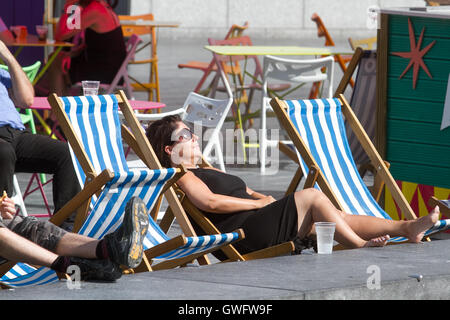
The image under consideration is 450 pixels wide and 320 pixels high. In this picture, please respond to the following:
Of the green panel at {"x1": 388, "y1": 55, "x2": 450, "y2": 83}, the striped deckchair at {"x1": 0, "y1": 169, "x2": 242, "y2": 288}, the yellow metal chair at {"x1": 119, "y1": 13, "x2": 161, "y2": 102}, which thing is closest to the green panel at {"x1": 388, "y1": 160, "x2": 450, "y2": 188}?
the green panel at {"x1": 388, "y1": 55, "x2": 450, "y2": 83}

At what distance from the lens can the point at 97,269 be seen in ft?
14.6

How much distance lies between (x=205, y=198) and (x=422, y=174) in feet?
6.92

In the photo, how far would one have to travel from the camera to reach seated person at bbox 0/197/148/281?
4.39 m

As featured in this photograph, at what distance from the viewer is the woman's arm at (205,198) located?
215 inches

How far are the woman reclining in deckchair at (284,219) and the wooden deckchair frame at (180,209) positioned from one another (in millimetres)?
52

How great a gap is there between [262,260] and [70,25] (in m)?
5.33

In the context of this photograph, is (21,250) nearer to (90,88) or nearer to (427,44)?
(90,88)

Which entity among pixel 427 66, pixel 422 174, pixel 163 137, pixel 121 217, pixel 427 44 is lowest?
pixel 422 174

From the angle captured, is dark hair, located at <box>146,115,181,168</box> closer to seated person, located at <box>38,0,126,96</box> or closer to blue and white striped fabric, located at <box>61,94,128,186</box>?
blue and white striped fabric, located at <box>61,94,128,186</box>

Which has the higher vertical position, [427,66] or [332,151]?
[427,66]

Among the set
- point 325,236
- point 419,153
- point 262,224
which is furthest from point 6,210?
point 419,153

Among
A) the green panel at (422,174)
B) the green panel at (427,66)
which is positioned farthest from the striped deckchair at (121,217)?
the green panel at (427,66)

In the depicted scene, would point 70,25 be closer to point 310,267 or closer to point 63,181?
point 63,181
